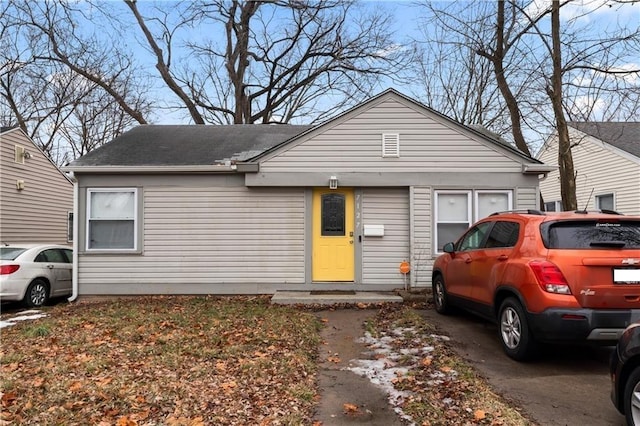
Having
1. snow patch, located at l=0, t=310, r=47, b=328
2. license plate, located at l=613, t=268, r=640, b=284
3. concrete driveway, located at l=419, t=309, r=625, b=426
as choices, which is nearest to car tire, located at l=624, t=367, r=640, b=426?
concrete driveway, located at l=419, t=309, r=625, b=426

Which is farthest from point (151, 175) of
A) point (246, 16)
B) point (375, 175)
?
point (246, 16)

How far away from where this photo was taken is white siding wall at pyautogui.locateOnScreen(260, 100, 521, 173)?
914cm

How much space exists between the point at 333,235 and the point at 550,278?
5351 millimetres

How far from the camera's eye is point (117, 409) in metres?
3.67

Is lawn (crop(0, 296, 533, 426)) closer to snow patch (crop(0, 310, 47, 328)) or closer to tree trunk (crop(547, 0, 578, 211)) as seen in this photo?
snow patch (crop(0, 310, 47, 328))

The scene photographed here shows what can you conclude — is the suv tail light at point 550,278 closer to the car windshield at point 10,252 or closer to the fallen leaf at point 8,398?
the fallen leaf at point 8,398

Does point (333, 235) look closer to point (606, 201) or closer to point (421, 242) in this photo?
point (421, 242)

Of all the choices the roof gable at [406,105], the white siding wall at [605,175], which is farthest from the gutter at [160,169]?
the white siding wall at [605,175]

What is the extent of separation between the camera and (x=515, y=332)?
16.2ft

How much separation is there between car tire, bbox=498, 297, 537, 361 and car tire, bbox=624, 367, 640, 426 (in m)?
1.51

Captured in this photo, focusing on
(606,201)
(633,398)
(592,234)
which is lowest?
(633,398)

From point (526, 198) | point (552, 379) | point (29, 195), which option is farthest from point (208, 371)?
point (29, 195)

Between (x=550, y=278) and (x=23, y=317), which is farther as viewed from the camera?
(x=23, y=317)

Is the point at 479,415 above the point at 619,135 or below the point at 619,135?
below
